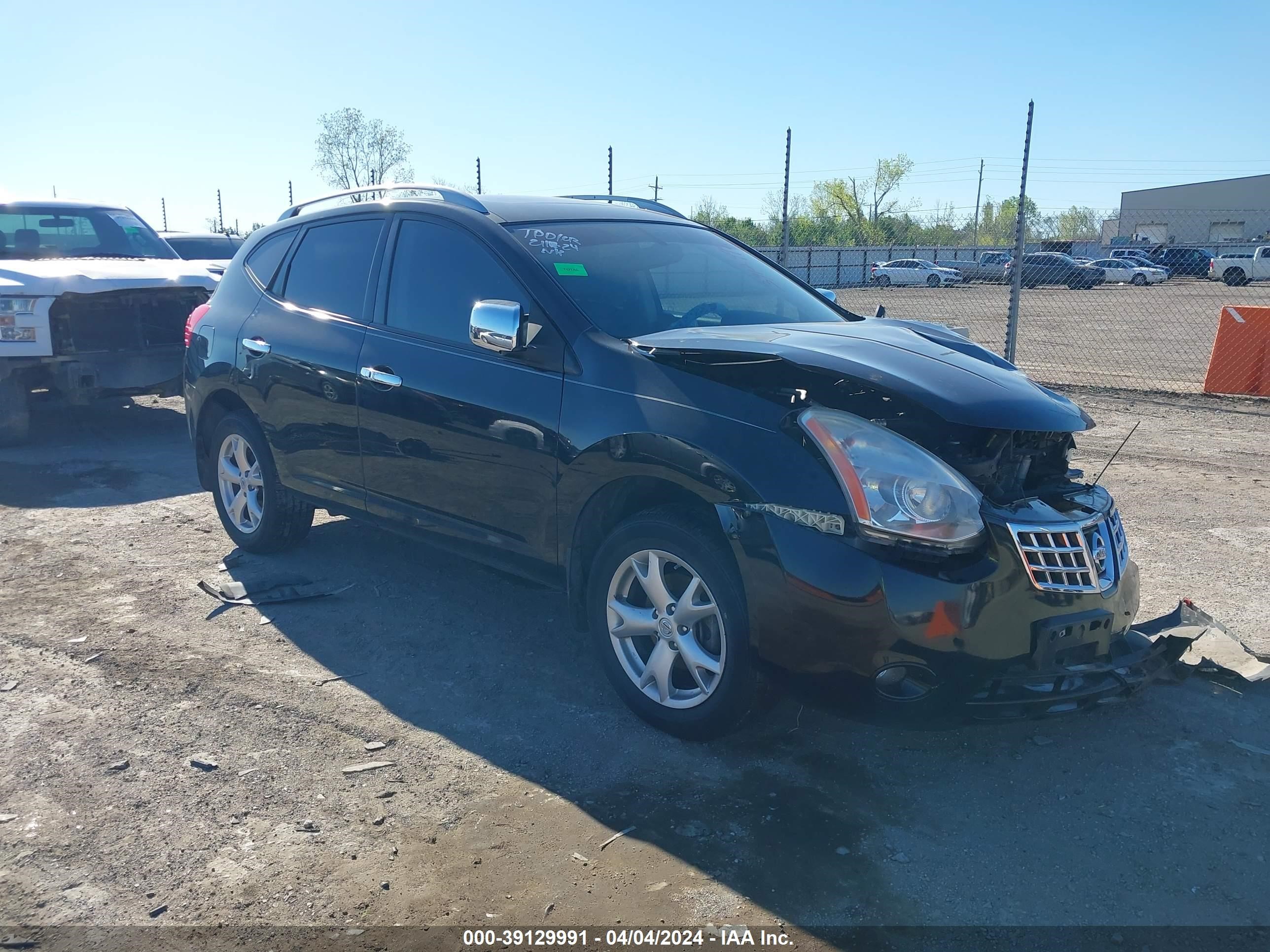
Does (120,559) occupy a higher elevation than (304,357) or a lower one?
lower

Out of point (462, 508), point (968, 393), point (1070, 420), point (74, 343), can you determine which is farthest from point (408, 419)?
point (74, 343)

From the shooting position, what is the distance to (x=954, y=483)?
314cm

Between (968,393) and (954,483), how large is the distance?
0.35 m

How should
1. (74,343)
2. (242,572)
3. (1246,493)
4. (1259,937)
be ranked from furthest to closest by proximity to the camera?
(74,343), (1246,493), (242,572), (1259,937)

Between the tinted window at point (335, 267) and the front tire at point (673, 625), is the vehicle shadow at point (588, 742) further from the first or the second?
the tinted window at point (335, 267)

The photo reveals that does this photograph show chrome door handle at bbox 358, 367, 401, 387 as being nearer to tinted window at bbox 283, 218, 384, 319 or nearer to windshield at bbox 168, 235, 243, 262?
tinted window at bbox 283, 218, 384, 319

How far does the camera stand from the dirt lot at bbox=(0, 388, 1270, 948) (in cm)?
279

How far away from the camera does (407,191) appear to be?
4.87 meters

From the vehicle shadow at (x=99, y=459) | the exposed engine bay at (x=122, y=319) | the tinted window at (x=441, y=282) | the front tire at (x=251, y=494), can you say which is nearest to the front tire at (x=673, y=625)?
the tinted window at (x=441, y=282)

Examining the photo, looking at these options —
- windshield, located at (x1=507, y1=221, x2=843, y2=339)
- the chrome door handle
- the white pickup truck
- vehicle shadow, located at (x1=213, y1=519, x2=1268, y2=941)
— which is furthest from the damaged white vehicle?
the white pickup truck

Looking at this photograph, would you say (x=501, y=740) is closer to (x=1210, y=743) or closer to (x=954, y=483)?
(x=954, y=483)

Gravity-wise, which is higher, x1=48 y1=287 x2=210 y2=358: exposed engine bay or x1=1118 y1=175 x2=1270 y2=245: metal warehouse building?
x1=1118 y1=175 x2=1270 y2=245: metal warehouse building

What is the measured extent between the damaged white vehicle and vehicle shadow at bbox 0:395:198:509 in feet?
1.40

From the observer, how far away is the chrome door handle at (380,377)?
175 inches
